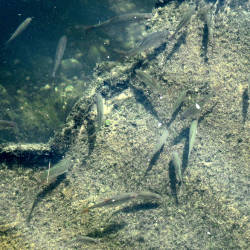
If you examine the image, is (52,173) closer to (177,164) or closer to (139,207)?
(139,207)

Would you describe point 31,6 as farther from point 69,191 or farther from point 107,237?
point 107,237

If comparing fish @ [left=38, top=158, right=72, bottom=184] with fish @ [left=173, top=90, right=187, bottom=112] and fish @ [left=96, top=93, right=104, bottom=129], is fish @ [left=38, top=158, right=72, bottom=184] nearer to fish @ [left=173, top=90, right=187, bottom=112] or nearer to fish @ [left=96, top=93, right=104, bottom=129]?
fish @ [left=96, top=93, right=104, bottom=129]

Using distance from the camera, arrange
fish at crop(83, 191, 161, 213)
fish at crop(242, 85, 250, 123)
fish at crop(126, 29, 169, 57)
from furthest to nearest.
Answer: fish at crop(126, 29, 169, 57), fish at crop(242, 85, 250, 123), fish at crop(83, 191, 161, 213)

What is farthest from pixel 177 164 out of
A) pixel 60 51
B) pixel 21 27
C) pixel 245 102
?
pixel 21 27

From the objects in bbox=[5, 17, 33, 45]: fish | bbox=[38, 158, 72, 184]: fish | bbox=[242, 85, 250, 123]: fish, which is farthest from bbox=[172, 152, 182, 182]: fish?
bbox=[5, 17, 33, 45]: fish

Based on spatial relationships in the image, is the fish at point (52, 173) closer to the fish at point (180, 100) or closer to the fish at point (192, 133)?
the fish at point (192, 133)

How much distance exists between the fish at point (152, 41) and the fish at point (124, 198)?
3.07 meters

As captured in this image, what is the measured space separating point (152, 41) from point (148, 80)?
974mm

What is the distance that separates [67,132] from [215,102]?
307 centimetres

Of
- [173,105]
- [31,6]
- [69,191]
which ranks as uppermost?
[31,6]

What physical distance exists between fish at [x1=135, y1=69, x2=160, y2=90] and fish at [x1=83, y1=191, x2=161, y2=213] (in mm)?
2184

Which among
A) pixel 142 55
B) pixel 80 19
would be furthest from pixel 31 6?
pixel 142 55

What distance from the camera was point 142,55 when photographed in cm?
471

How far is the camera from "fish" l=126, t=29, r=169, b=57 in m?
4.68
